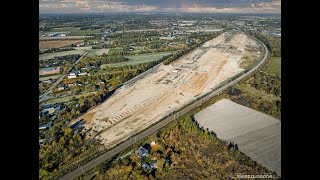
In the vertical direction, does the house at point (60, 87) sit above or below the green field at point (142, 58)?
below

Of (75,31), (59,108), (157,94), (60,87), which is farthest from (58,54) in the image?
(157,94)

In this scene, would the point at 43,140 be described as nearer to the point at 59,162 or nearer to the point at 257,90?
the point at 59,162

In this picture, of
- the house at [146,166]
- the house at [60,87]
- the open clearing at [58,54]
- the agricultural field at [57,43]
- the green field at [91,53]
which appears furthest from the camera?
the agricultural field at [57,43]

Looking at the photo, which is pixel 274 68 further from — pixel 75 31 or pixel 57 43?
pixel 75 31

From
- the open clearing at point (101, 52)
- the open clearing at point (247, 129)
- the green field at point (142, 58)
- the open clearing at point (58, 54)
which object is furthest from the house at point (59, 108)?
the open clearing at point (101, 52)

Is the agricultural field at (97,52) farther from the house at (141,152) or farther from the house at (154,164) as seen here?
the house at (154,164)

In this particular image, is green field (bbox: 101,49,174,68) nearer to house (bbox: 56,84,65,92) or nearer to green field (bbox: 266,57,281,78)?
house (bbox: 56,84,65,92)
